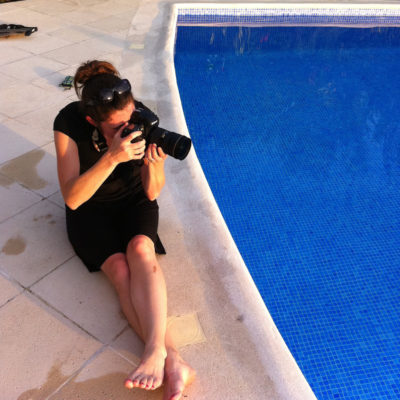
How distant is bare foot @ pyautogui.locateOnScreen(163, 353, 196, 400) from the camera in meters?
1.44

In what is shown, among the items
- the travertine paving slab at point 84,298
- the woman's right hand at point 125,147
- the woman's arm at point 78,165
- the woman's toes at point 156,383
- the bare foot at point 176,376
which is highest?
the woman's right hand at point 125,147

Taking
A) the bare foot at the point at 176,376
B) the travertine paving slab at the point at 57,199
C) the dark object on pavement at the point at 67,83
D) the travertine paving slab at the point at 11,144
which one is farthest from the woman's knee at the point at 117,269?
the dark object on pavement at the point at 67,83

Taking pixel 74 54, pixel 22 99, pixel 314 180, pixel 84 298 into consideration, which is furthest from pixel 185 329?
pixel 74 54

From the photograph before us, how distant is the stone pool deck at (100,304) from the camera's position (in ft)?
5.26

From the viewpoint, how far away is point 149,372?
145 centimetres

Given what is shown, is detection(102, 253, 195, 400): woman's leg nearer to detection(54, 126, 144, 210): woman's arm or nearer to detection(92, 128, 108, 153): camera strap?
detection(54, 126, 144, 210): woman's arm

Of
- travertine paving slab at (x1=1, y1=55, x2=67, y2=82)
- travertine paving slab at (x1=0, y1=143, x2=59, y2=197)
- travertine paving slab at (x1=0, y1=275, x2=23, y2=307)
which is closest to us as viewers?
travertine paving slab at (x1=0, y1=275, x2=23, y2=307)

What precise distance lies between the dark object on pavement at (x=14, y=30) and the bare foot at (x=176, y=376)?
499 cm

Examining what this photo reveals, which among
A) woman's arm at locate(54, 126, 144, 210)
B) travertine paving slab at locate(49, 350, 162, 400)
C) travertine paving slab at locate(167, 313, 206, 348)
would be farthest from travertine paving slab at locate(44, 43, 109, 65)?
travertine paving slab at locate(49, 350, 162, 400)

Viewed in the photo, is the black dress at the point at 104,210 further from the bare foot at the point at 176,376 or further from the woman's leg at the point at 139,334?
the bare foot at the point at 176,376

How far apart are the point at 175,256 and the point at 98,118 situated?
0.90m

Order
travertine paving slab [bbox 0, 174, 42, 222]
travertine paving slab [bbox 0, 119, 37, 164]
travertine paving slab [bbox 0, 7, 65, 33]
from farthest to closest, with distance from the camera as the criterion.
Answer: travertine paving slab [bbox 0, 7, 65, 33] < travertine paving slab [bbox 0, 119, 37, 164] < travertine paving slab [bbox 0, 174, 42, 222]

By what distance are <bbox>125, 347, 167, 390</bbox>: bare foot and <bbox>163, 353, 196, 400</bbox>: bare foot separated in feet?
0.12

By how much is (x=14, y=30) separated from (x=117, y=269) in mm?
4590
